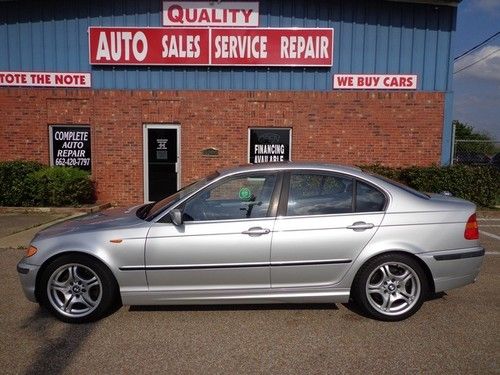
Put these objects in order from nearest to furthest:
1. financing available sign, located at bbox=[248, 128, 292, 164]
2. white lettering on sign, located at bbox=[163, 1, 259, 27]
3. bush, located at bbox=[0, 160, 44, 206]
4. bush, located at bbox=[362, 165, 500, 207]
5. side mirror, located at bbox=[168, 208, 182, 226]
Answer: side mirror, located at bbox=[168, 208, 182, 226], bush, located at bbox=[0, 160, 44, 206], bush, located at bbox=[362, 165, 500, 207], white lettering on sign, located at bbox=[163, 1, 259, 27], financing available sign, located at bbox=[248, 128, 292, 164]

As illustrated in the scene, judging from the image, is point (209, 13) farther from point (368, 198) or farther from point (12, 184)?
point (368, 198)

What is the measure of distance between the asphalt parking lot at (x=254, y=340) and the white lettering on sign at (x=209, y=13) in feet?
27.1

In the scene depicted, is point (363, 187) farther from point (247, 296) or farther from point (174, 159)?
point (174, 159)

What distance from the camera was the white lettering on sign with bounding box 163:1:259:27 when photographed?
10.7 m

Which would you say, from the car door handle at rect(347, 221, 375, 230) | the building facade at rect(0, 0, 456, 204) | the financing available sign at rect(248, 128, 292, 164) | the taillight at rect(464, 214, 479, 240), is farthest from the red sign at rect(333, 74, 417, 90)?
the car door handle at rect(347, 221, 375, 230)

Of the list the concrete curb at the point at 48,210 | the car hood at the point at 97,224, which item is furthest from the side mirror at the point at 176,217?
the concrete curb at the point at 48,210

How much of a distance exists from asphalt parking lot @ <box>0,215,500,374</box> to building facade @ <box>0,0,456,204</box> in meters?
6.94

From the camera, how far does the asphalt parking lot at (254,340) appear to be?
3.21m

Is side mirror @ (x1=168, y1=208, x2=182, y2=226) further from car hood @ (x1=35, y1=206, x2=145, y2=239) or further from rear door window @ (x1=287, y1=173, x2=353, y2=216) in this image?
rear door window @ (x1=287, y1=173, x2=353, y2=216)

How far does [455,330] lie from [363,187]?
1.52m

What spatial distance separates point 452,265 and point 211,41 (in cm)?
853

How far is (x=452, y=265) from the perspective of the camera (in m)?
4.01

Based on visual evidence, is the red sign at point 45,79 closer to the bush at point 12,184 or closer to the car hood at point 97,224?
the bush at point 12,184

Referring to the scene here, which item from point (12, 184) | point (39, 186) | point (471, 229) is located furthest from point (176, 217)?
point (12, 184)
